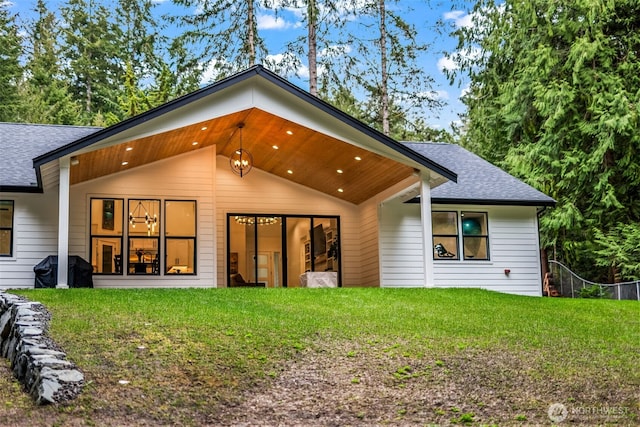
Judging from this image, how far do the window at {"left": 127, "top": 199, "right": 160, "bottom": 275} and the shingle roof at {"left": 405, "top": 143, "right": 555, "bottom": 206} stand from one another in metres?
6.08

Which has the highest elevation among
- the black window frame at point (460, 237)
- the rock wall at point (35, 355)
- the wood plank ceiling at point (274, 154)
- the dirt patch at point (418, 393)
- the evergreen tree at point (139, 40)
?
the evergreen tree at point (139, 40)

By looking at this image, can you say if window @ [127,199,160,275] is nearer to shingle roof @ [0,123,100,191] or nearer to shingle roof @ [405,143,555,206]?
shingle roof @ [0,123,100,191]

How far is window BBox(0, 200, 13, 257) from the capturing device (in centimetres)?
1458

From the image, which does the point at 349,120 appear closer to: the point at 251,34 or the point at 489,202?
the point at 489,202

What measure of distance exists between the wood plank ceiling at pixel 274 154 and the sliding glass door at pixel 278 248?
1.08 metres

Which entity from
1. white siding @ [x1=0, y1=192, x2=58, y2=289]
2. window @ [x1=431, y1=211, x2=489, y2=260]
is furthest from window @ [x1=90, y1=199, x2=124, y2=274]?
window @ [x1=431, y1=211, x2=489, y2=260]

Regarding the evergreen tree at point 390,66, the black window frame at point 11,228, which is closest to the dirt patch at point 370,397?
the black window frame at point 11,228

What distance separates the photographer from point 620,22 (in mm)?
20875

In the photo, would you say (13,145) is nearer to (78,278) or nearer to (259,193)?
(78,278)

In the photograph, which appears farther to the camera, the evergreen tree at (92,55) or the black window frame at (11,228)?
the evergreen tree at (92,55)

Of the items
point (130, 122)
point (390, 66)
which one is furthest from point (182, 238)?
point (390, 66)

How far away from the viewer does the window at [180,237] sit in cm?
1595

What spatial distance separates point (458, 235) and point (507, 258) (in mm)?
1322

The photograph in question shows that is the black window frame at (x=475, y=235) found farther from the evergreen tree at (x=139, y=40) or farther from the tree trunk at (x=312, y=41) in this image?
the evergreen tree at (x=139, y=40)
